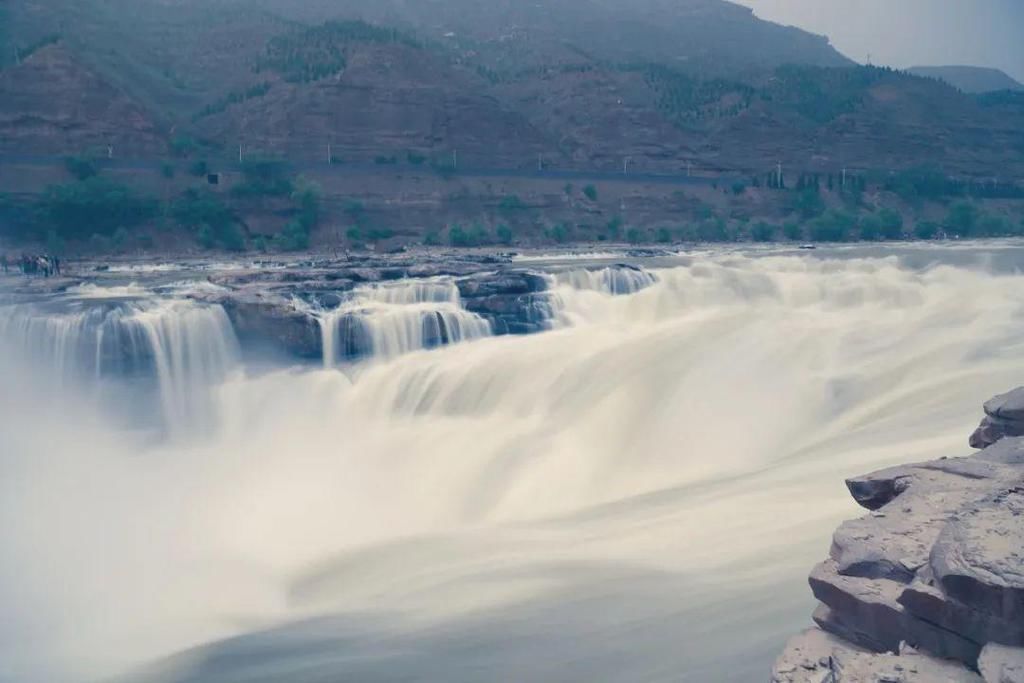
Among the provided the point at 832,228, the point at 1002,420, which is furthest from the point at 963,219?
the point at 1002,420

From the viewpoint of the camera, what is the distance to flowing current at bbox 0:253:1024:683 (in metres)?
9.30

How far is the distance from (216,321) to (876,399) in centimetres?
1253

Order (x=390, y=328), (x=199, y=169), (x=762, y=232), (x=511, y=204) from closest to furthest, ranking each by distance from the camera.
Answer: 1. (x=390, y=328)
2. (x=762, y=232)
3. (x=199, y=169)
4. (x=511, y=204)

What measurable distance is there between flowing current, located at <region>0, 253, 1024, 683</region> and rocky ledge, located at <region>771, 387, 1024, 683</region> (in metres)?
1.54

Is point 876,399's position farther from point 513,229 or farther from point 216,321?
point 513,229

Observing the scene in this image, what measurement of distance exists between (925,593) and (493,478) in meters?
10.4

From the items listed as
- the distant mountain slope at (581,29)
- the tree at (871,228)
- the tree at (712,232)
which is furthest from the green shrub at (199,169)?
the distant mountain slope at (581,29)

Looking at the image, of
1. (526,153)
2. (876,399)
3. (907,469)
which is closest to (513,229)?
(526,153)

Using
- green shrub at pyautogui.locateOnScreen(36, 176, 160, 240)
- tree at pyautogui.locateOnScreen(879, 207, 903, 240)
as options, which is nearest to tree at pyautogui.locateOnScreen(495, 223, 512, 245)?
green shrub at pyautogui.locateOnScreen(36, 176, 160, 240)

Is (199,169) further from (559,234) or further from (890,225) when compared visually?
(890,225)

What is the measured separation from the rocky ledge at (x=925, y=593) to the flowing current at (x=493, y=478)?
154cm

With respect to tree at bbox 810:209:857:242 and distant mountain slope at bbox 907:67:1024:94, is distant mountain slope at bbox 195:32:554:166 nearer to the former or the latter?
tree at bbox 810:209:857:242

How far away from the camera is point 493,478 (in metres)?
15.9

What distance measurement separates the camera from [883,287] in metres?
24.2
